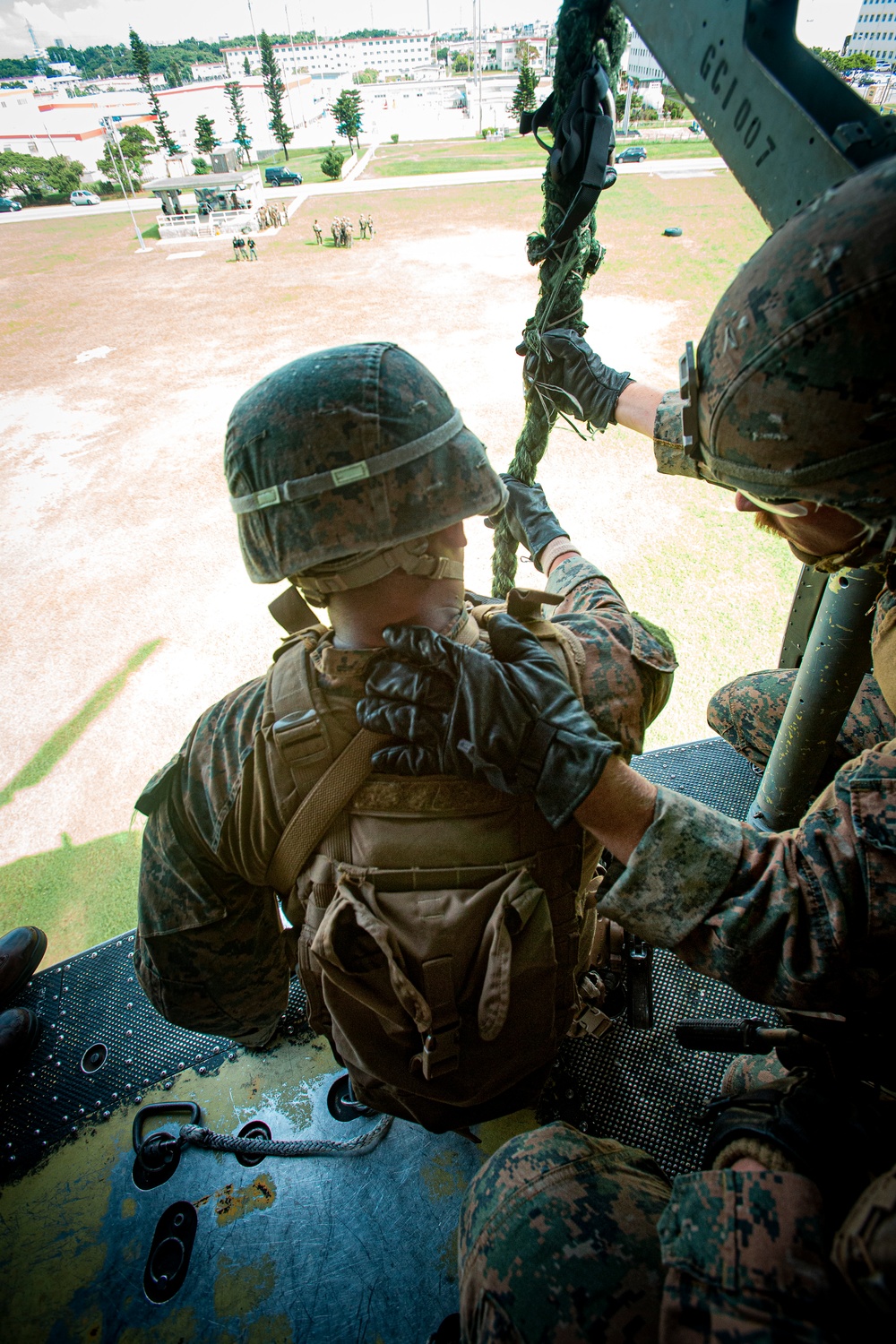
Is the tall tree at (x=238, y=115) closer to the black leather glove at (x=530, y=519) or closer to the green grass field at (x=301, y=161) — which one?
the green grass field at (x=301, y=161)

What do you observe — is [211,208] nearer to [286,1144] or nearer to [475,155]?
[475,155]

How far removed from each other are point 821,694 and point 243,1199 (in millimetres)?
2527

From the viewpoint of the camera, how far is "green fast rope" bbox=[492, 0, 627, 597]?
1780mm

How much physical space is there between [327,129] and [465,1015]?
6224cm

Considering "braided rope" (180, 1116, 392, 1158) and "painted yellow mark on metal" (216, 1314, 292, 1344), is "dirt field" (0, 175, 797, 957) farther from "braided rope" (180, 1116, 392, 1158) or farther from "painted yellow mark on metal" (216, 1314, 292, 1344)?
"painted yellow mark on metal" (216, 1314, 292, 1344)

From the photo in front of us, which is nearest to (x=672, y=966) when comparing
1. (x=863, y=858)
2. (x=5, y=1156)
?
(x=863, y=858)

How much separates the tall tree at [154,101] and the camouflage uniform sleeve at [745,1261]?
54986 millimetres

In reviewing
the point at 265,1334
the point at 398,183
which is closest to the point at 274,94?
the point at 398,183

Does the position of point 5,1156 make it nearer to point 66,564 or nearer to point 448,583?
point 448,583

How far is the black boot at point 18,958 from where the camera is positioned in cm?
268

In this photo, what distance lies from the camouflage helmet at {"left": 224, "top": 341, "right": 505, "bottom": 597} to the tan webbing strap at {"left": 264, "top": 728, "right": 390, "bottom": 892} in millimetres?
365

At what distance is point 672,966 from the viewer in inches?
97.9

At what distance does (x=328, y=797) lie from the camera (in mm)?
1377

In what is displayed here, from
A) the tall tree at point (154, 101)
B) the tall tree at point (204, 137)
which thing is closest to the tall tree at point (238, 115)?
the tall tree at point (204, 137)
